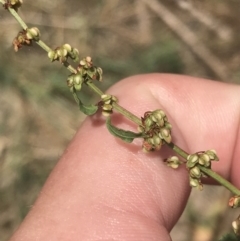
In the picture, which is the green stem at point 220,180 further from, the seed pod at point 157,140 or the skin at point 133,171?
the skin at point 133,171

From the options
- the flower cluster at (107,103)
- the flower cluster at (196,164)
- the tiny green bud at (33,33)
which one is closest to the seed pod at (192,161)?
the flower cluster at (196,164)

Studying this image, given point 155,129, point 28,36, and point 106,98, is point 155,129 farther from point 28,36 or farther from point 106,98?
point 28,36

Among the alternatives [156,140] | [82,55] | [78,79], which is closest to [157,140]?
[156,140]

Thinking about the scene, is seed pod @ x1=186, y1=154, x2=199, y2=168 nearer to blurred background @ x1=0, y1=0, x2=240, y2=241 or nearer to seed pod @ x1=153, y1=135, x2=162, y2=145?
seed pod @ x1=153, y1=135, x2=162, y2=145

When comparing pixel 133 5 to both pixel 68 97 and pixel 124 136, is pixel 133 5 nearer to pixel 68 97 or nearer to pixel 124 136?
pixel 68 97

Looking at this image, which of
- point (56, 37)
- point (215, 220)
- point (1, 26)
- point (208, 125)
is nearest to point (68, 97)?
point (56, 37)
